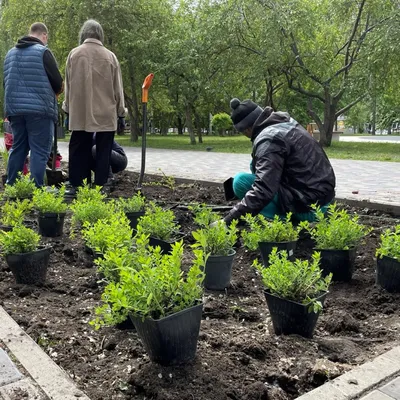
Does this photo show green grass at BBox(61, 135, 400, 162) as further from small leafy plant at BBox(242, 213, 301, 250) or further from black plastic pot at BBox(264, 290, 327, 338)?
black plastic pot at BBox(264, 290, 327, 338)

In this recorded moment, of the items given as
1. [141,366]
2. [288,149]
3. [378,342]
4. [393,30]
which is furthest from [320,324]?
[393,30]

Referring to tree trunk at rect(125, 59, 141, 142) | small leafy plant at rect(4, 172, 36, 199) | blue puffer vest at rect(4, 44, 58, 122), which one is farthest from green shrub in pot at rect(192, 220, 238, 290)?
tree trunk at rect(125, 59, 141, 142)

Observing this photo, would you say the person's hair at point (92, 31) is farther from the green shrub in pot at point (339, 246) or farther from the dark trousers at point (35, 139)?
the green shrub in pot at point (339, 246)

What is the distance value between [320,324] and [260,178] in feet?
4.64

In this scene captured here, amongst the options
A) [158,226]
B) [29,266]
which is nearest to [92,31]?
[158,226]

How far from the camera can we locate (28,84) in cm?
641

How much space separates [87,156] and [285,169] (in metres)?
3.56

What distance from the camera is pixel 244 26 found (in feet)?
69.3

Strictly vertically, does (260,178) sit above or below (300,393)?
above

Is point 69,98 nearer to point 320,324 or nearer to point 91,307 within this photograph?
point 91,307

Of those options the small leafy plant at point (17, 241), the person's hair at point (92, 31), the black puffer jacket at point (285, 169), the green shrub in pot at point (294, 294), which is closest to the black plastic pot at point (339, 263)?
the black puffer jacket at point (285, 169)

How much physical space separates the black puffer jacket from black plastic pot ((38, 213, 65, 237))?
5.76 feet

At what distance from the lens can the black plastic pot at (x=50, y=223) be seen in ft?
15.2

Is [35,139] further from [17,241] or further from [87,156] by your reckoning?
[17,241]
